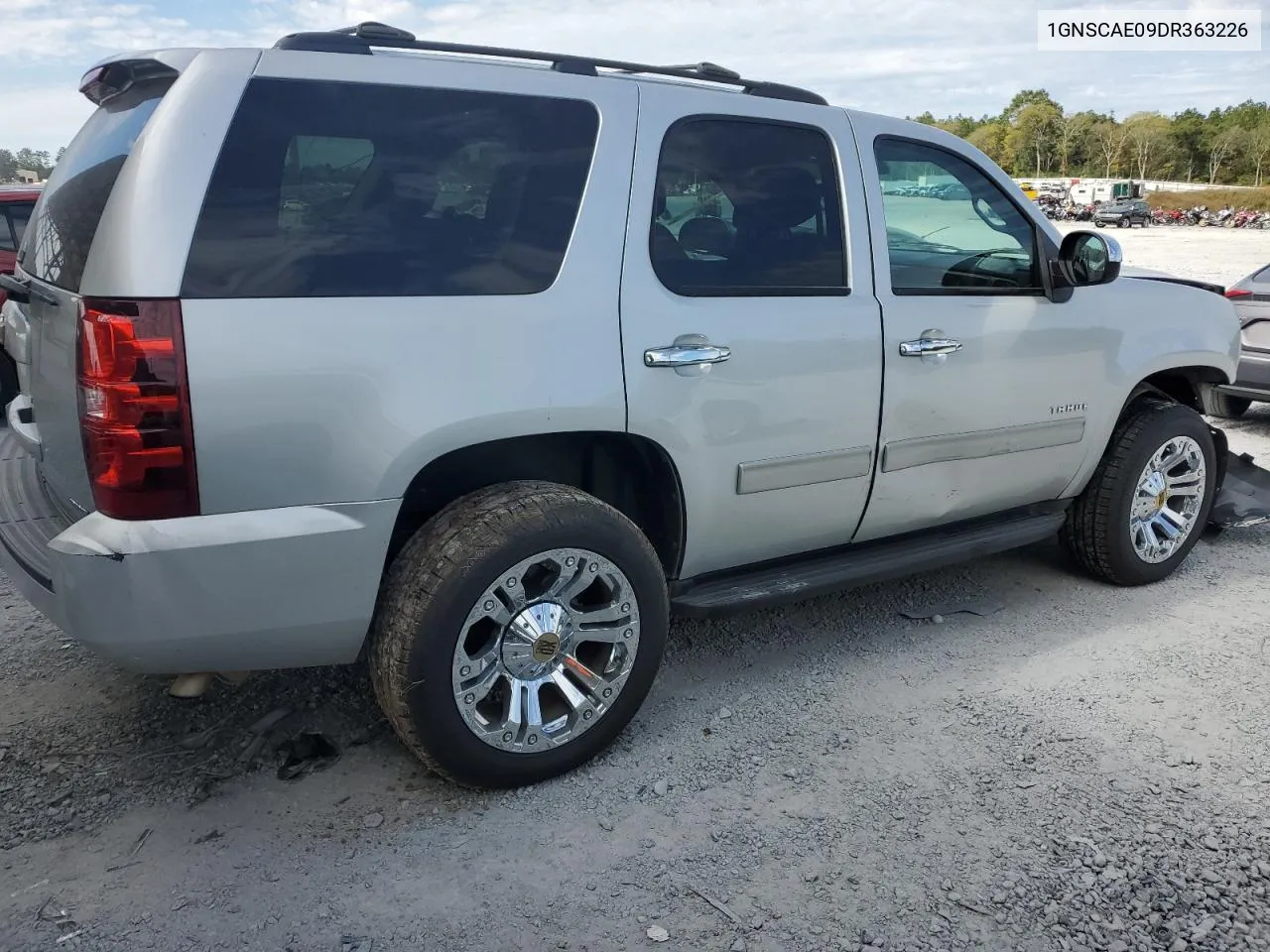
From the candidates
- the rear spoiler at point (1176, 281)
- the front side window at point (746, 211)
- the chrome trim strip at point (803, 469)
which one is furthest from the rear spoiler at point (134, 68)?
the rear spoiler at point (1176, 281)

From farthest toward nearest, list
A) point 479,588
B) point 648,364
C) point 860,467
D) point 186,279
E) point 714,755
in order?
point 860,467
point 714,755
point 648,364
point 479,588
point 186,279

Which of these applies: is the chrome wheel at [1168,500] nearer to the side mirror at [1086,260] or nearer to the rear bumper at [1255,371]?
the side mirror at [1086,260]

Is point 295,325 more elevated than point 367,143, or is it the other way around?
point 367,143

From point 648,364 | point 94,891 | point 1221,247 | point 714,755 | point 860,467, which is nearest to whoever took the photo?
point 94,891

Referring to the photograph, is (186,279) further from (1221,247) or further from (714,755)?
(1221,247)

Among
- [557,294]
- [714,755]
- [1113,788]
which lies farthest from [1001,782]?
[557,294]

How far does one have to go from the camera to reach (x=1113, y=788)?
9.71 ft

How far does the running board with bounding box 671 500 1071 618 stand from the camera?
3.29 metres

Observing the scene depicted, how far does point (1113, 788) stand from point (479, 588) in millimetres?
1904

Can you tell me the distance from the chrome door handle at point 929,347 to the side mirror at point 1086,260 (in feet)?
2.21

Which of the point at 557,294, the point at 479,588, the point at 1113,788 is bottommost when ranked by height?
the point at 1113,788

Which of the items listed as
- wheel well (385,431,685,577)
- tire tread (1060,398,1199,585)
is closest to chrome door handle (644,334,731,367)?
wheel well (385,431,685,577)

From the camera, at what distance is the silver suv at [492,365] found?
2.39m

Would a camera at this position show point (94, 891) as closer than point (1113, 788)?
Yes
